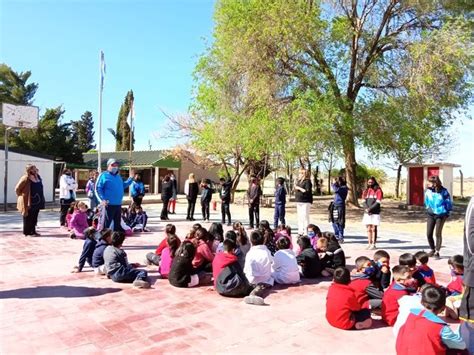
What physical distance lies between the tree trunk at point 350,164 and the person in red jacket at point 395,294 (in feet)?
39.4

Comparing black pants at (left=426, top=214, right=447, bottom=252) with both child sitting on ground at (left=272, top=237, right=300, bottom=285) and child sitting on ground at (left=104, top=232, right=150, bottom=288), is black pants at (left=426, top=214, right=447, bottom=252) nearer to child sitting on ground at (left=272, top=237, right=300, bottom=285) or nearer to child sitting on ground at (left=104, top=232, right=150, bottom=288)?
child sitting on ground at (left=272, top=237, right=300, bottom=285)

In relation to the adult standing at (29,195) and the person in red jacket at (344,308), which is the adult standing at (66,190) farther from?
the person in red jacket at (344,308)

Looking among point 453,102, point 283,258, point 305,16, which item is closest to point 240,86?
point 305,16

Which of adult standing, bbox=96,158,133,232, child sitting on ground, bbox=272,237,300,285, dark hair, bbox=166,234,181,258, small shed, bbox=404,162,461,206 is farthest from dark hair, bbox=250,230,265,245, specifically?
small shed, bbox=404,162,461,206

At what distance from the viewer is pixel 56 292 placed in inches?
210

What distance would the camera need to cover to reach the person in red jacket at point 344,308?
4.23 m

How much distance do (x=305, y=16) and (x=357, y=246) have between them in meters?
9.79

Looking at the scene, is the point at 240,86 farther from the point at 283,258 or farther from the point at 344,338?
the point at 344,338

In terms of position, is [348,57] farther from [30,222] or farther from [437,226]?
[30,222]

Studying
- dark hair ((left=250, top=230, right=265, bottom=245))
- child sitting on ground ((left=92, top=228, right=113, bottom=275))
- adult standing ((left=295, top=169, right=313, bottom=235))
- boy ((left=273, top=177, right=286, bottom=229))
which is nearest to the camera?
dark hair ((left=250, top=230, right=265, bottom=245))

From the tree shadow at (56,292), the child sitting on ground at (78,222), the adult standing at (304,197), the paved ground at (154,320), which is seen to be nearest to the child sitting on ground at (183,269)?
the paved ground at (154,320)

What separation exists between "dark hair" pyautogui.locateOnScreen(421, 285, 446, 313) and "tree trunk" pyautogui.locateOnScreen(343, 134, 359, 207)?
13.3 metres

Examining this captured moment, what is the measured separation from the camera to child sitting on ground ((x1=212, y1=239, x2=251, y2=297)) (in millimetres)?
5281

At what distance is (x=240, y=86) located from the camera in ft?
55.9
